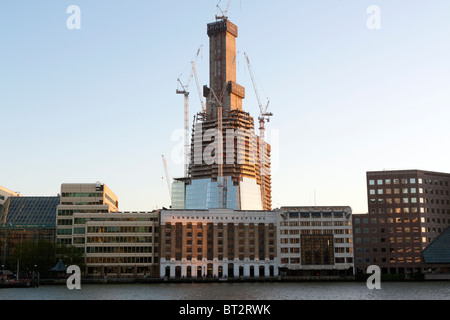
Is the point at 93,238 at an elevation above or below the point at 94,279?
above
